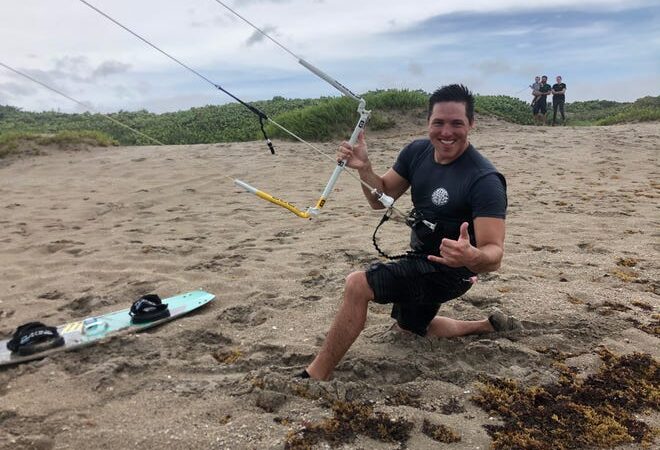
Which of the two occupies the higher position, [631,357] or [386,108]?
[386,108]

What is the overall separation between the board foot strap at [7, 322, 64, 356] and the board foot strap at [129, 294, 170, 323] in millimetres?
484

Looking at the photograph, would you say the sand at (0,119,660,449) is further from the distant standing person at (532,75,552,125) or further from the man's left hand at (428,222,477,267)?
the distant standing person at (532,75,552,125)

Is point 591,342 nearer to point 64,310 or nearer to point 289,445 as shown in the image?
point 289,445

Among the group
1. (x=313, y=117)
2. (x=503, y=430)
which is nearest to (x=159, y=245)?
(x=503, y=430)

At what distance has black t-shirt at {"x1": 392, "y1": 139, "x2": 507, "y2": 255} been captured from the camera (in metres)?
2.86

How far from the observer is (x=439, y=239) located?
10.3 feet

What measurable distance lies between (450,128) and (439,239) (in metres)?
0.63

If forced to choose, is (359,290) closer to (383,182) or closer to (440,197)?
(440,197)

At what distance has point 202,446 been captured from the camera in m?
2.40

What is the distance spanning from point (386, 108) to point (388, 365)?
11.4 meters

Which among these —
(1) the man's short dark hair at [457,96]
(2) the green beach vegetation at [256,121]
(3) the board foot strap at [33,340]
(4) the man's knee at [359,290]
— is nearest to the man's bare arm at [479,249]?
(4) the man's knee at [359,290]

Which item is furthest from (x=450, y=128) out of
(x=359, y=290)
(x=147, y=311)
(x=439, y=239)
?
(x=147, y=311)

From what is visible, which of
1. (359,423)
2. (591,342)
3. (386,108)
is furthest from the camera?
(386,108)

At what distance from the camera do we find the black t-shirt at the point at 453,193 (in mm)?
2861
